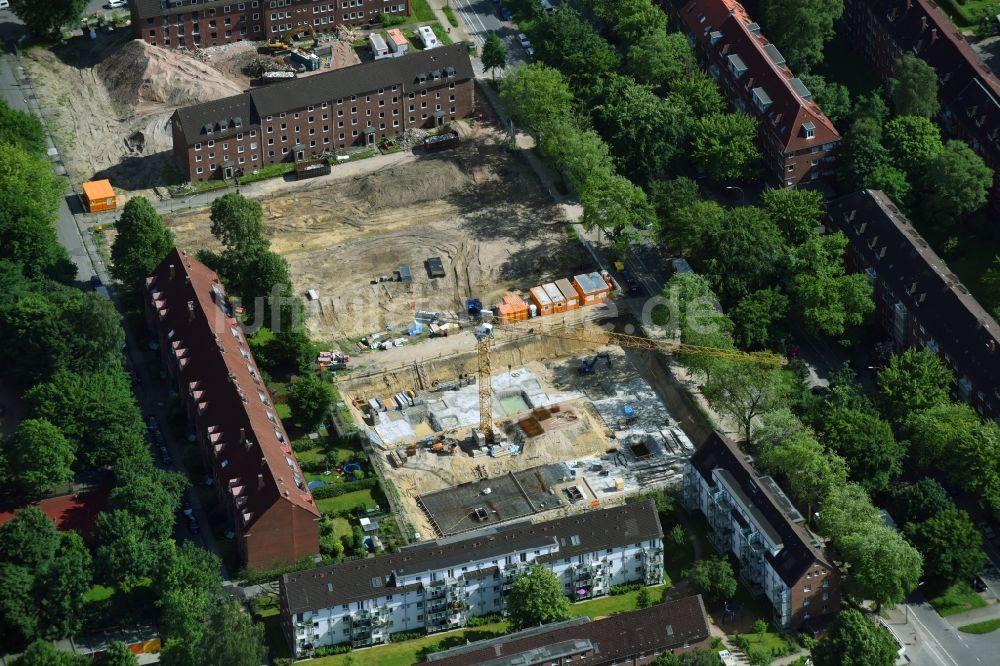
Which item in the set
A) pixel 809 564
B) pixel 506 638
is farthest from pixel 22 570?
pixel 809 564

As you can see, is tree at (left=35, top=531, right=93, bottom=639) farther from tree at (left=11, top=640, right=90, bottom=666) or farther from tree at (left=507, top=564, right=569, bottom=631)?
tree at (left=507, top=564, right=569, bottom=631)

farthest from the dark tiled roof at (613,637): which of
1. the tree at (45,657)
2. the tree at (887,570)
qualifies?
the tree at (45,657)

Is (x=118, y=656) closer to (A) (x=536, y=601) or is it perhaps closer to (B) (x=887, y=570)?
(A) (x=536, y=601)

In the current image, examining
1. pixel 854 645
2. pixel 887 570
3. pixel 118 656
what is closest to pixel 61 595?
pixel 118 656

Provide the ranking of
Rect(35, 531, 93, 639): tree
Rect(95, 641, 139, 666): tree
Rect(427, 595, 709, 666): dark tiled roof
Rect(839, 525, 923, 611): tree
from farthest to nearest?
1. Rect(839, 525, 923, 611): tree
2. Rect(35, 531, 93, 639): tree
3. Rect(427, 595, 709, 666): dark tiled roof
4. Rect(95, 641, 139, 666): tree

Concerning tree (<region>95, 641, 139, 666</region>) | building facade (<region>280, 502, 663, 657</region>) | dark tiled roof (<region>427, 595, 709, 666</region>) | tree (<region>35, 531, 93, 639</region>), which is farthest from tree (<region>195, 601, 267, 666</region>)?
dark tiled roof (<region>427, 595, 709, 666</region>)

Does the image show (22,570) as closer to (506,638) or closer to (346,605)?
(346,605)
